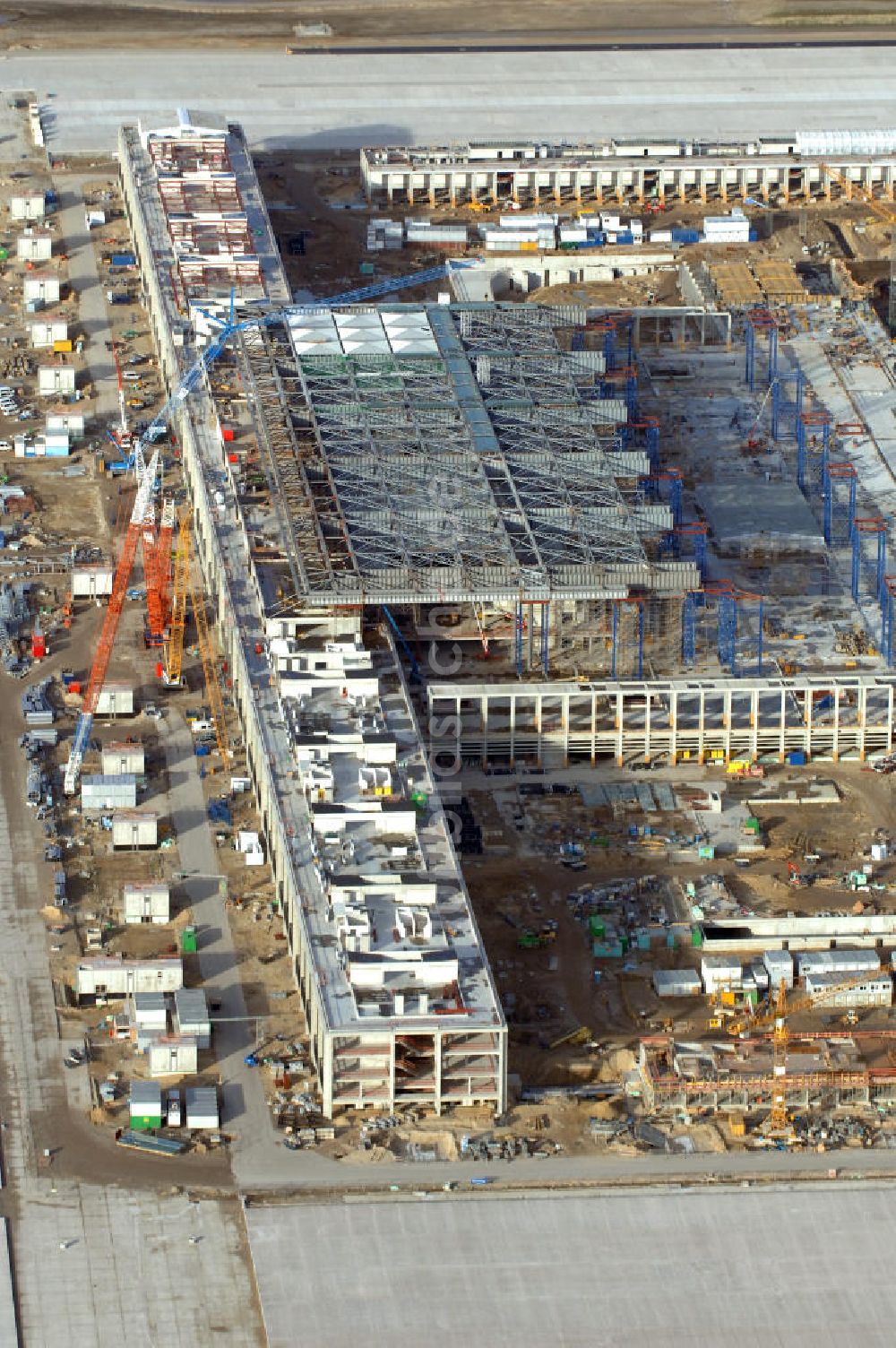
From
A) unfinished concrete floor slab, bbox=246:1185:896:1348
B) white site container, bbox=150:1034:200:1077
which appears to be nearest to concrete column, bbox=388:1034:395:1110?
unfinished concrete floor slab, bbox=246:1185:896:1348

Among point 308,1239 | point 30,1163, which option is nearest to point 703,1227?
point 308,1239

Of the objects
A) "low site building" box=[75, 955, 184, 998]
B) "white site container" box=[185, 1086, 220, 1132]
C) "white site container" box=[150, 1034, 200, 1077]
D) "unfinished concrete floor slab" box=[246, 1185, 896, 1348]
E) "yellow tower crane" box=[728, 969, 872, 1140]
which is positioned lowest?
"unfinished concrete floor slab" box=[246, 1185, 896, 1348]

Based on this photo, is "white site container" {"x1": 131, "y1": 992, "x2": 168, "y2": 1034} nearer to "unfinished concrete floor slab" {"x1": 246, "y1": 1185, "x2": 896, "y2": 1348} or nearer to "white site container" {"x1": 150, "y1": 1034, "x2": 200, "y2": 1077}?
"white site container" {"x1": 150, "y1": 1034, "x2": 200, "y2": 1077}

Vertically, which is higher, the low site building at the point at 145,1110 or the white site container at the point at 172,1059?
the white site container at the point at 172,1059

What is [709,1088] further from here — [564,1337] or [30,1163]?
[30,1163]

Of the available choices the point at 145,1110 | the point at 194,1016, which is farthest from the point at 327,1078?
the point at 194,1016

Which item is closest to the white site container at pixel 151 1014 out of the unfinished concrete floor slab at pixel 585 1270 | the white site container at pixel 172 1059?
the white site container at pixel 172 1059

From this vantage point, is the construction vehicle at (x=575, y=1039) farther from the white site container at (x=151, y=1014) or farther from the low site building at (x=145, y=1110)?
the low site building at (x=145, y=1110)
